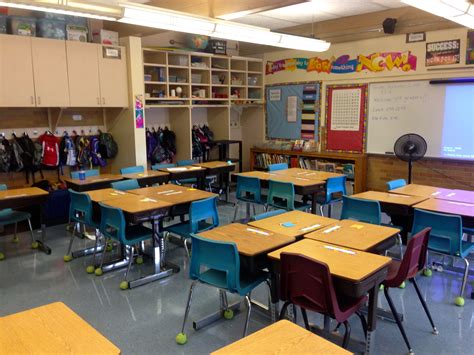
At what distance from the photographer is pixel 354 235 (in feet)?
9.63

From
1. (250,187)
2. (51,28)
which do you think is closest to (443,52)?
(250,187)

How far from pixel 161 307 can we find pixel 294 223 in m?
1.38

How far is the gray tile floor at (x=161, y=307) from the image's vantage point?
288cm

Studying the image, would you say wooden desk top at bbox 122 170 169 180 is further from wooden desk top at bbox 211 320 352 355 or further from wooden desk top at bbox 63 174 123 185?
wooden desk top at bbox 211 320 352 355

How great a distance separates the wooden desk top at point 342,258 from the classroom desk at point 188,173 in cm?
345

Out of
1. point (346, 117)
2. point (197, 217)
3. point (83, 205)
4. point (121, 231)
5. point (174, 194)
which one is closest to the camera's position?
point (121, 231)

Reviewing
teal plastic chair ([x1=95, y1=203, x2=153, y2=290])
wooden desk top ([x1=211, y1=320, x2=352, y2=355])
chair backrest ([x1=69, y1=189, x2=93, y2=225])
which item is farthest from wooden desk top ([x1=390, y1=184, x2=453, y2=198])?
chair backrest ([x1=69, y1=189, x2=93, y2=225])

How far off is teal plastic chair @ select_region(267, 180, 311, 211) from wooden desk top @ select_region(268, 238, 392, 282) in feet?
6.41

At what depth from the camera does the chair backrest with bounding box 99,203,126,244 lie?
368cm

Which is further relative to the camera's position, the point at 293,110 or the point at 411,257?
the point at 293,110

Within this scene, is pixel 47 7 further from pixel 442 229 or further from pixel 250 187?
pixel 442 229

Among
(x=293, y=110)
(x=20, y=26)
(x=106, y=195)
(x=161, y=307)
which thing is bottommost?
(x=161, y=307)

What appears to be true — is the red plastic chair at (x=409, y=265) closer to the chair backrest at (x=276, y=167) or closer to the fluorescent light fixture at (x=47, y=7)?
the fluorescent light fixture at (x=47, y=7)

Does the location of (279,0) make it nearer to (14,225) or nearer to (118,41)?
(118,41)
